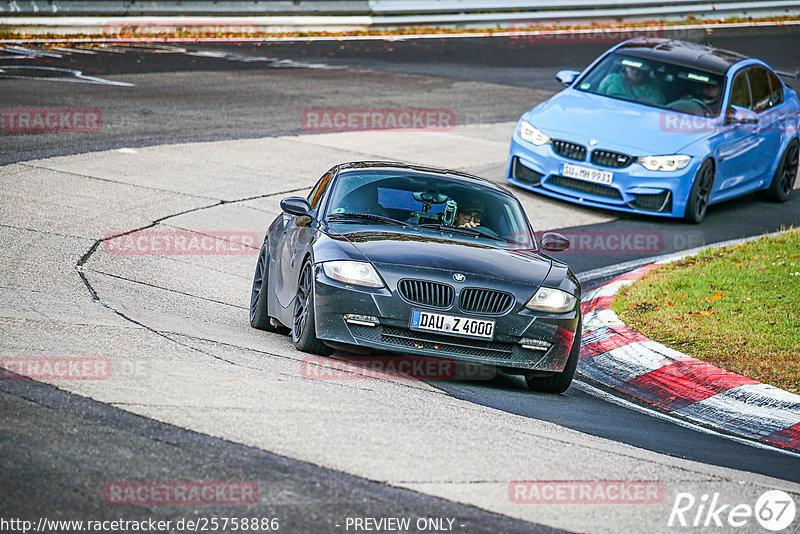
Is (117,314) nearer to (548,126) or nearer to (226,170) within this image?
(226,170)

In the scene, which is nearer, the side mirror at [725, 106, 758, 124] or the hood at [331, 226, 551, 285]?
the hood at [331, 226, 551, 285]

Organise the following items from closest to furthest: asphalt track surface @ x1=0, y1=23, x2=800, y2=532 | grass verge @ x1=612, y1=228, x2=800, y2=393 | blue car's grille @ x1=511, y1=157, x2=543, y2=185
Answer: asphalt track surface @ x1=0, y1=23, x2=800, y2=532, grass verge @ x1=612, y1=228, x2=800, y2=393, blue car's grille @ x1=511, y1=157, x2=543, y2=185

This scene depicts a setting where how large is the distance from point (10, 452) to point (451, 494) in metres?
1.92

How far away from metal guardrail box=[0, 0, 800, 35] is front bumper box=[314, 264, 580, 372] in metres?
19.3

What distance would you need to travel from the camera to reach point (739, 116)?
1609 centimetres

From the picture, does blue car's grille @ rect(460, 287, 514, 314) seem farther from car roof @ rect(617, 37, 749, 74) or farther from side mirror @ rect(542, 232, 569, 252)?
car roof @ rect(617, 37, 749, 74)

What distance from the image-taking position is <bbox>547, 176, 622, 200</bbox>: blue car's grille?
1511 centimetres

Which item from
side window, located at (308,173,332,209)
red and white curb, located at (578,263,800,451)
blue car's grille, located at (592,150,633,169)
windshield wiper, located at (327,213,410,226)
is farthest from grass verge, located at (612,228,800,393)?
side window, located at (308,173,332,209)

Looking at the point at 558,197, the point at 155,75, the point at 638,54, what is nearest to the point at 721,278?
the point at 558,197

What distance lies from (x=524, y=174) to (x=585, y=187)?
900 mm

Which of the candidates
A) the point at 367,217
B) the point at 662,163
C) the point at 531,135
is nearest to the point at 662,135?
the point at 662,163

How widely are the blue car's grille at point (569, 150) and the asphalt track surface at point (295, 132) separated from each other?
100 cm

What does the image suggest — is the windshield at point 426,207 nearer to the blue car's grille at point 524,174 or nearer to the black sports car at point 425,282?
the black sports car at point 425,282

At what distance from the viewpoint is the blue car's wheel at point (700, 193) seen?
15133mm
